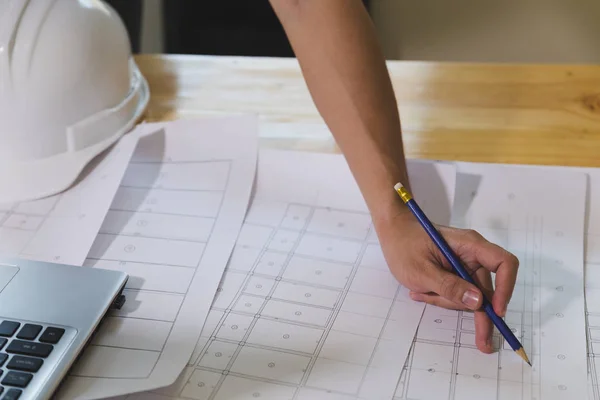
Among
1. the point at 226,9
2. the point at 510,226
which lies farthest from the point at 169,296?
the point at 226,9

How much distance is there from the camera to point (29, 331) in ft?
1.80

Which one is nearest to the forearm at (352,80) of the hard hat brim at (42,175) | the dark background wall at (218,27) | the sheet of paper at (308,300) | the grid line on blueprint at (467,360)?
the sheet of paper at (308,300)

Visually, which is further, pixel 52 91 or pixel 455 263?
pixel 52 91

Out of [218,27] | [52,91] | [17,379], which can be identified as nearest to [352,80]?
[52,91]

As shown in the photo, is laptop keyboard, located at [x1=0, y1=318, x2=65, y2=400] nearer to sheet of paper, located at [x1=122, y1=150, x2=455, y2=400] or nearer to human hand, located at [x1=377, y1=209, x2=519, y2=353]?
sheet of paper, located at [x1=122, y1=150, x2=455, y2=400]

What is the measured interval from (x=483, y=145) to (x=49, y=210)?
49cm

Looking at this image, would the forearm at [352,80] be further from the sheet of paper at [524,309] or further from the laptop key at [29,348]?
the laptop key at [29,348]

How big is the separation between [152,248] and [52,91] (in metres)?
0.21

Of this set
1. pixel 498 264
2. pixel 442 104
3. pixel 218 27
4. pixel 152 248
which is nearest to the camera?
pixel 498 264

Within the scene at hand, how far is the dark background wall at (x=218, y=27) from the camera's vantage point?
178 centimetres

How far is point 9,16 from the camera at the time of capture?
2.44 ft

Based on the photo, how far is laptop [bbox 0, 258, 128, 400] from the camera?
1.67 feet

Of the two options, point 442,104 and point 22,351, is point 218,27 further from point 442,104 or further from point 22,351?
point 22,351

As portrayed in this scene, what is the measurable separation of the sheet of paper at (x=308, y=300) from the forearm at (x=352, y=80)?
52 millimetres
